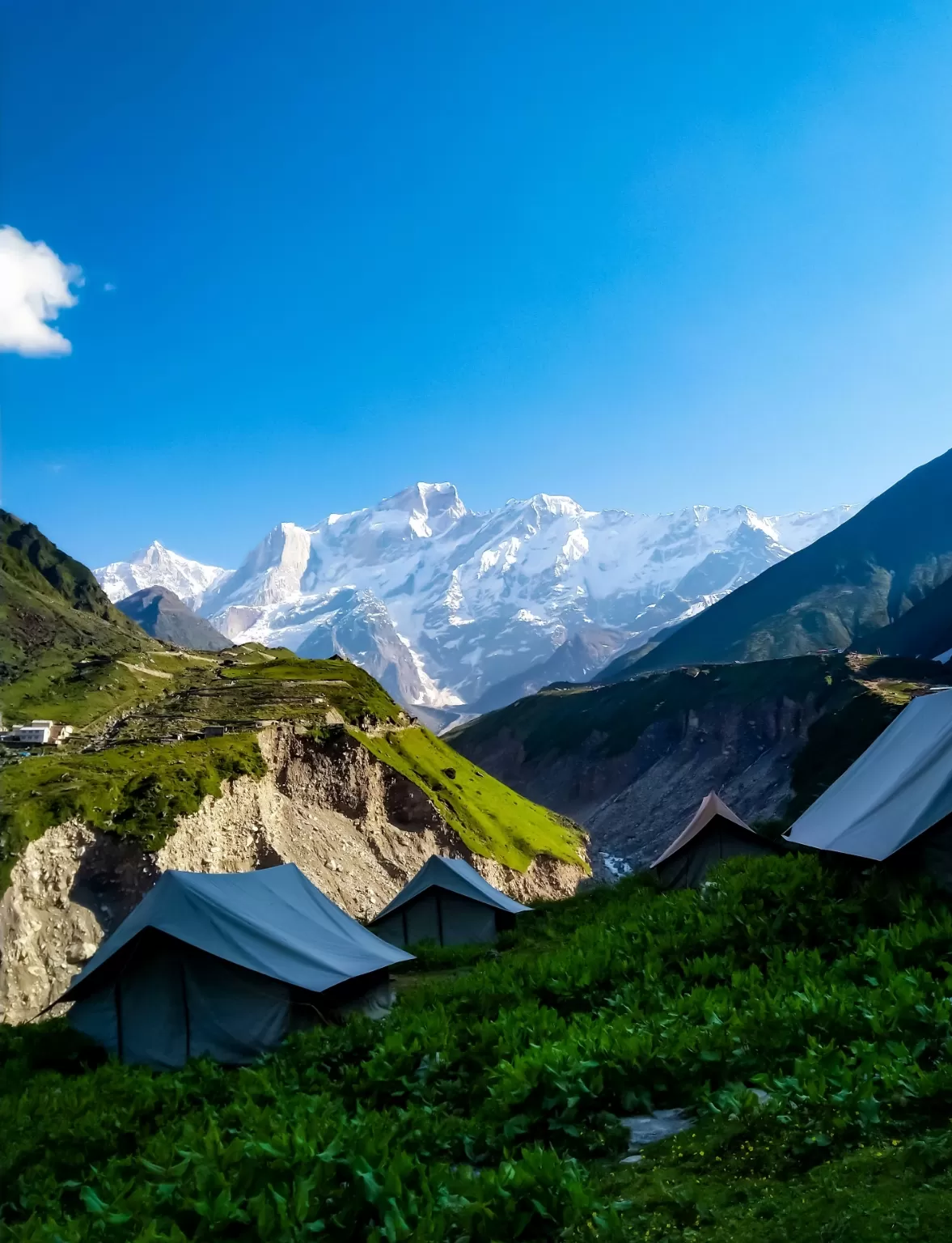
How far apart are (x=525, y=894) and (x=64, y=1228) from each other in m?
74.7

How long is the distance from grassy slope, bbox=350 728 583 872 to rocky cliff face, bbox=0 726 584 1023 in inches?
72.2

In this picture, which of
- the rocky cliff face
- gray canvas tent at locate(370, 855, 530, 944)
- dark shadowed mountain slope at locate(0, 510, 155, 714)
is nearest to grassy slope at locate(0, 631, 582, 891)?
the rocky cliff face

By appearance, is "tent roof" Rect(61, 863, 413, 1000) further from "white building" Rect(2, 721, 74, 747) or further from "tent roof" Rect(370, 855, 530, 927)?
"white building" Rect(2, 721, 74, 747)

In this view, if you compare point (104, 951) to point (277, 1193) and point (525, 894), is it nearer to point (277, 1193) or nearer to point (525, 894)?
point (277, 1193)

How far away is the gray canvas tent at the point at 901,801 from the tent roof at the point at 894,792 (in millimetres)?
22

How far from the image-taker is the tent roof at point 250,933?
18.3 m

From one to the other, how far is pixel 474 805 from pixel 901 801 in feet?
237

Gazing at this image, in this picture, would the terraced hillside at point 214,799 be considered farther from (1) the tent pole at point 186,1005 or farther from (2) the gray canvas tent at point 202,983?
(1) the tent pole at point 186,1005

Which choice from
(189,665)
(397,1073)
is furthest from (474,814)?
(397,1073)

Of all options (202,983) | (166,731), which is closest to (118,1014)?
(202,983)

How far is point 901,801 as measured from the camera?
57.1 feet

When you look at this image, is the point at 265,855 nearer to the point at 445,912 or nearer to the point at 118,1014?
the point at 445,912

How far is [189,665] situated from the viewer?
115 metres

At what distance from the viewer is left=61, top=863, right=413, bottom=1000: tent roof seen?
18.3 metres
